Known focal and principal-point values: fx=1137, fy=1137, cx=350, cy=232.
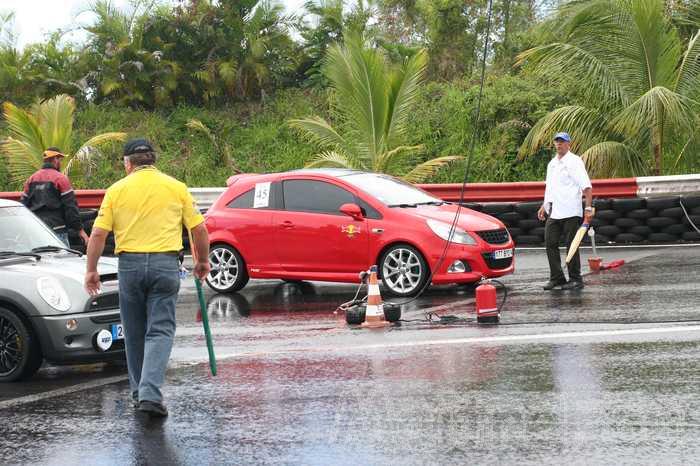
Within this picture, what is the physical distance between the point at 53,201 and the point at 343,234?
3.52 meters

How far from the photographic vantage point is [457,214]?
13195 millimetres

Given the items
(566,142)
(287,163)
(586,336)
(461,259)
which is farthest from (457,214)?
(287,163)

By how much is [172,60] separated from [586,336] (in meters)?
24.8

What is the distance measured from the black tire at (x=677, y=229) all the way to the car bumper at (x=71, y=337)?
10992mm

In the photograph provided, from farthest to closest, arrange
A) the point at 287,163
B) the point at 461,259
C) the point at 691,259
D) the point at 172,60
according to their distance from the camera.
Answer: the point at 172,60 < the point at 287,163 < the point at 691,259 < the point at 461,259

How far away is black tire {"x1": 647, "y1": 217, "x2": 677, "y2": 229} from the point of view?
17.6 metres

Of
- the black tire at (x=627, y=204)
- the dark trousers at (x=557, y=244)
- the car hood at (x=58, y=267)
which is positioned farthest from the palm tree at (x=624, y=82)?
the car hood at (x=58, y=267)

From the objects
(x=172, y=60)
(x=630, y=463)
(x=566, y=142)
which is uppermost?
(x=172, y=60)

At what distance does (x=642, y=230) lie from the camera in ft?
58.3

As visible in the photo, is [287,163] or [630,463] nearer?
[630,463]

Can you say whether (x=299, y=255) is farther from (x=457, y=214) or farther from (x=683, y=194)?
(x=683, y=194)

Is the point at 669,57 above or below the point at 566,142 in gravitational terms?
above

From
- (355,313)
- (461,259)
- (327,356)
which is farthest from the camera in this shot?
(461,259)

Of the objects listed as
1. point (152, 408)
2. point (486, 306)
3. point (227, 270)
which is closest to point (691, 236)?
point (227, 270)
